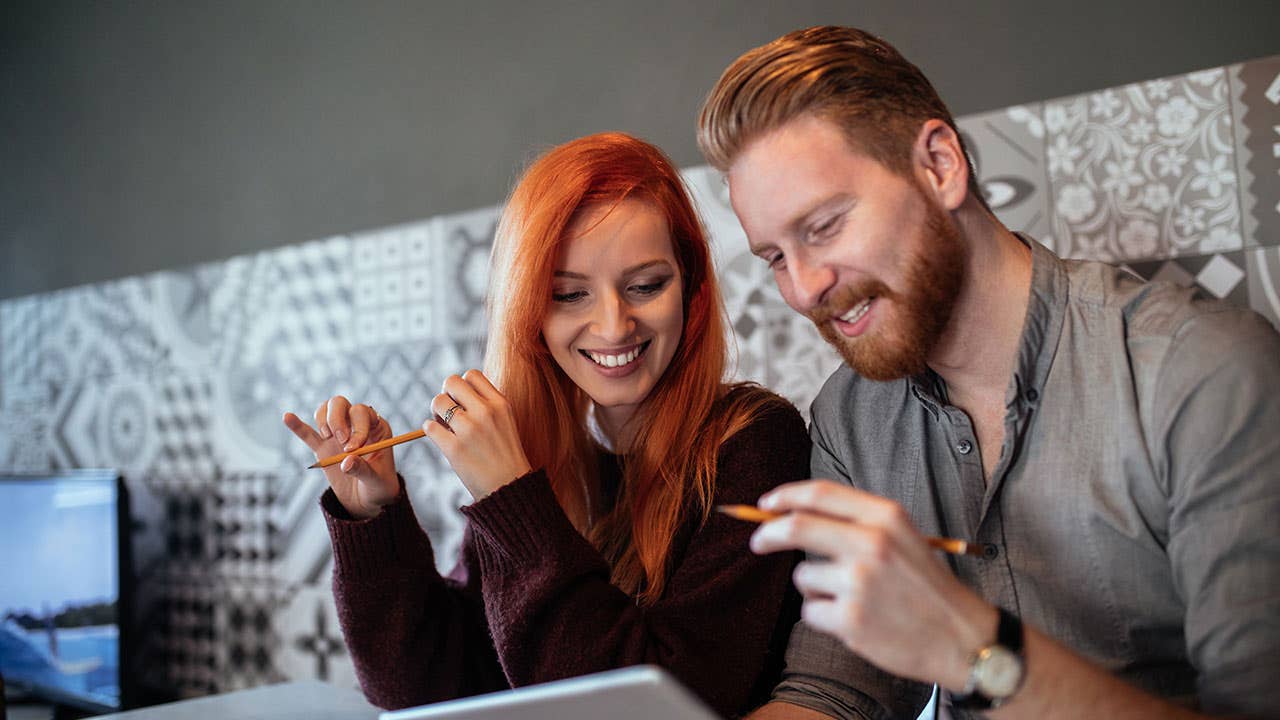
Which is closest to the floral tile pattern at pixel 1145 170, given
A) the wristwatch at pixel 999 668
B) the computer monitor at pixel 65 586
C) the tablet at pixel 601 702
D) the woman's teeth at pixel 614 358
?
the woman's teeth at pixel 614 358

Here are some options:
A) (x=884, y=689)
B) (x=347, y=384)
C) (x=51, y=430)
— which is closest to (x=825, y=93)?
(x=884, y=689)

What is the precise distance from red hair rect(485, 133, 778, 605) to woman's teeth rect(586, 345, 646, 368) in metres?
0.10

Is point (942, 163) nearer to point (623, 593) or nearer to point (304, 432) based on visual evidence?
point (623, 593)

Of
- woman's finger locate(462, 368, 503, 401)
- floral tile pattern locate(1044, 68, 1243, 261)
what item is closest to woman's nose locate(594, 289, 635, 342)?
woman's finger locate(462, 368, 503, 401)

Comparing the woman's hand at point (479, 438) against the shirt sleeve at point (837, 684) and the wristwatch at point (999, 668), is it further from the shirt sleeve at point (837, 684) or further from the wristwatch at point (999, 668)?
the wristwatch at point (999, 668)

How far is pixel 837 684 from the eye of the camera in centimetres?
127

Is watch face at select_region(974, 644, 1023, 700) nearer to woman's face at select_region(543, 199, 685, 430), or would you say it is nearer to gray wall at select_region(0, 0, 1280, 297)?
woman's face at select_region(543, 199, 685, 430)

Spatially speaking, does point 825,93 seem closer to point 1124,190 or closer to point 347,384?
point 1124,190

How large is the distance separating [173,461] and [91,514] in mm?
283

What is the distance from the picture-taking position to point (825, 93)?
1.19 metres

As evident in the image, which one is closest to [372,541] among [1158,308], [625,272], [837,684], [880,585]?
[625,272]

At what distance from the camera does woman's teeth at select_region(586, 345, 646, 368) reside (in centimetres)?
146

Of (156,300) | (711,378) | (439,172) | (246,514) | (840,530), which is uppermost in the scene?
(439,172)

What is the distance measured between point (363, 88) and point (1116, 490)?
2181 mm
